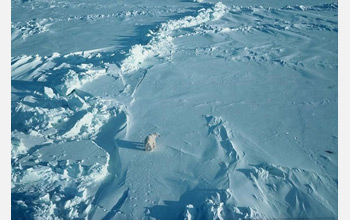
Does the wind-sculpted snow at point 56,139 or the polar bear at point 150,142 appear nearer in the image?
the wind-sculpted snow at point 56,139

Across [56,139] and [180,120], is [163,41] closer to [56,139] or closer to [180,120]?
[180,120]

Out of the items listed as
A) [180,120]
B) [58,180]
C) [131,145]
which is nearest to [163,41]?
[180,120]

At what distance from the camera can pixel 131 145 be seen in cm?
396

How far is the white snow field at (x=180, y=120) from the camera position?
127 inches

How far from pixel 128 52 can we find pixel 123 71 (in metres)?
0.78

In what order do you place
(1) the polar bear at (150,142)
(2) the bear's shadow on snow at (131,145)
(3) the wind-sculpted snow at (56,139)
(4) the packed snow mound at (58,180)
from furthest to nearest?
(2) the bear's shadow on snow at (131,145) < (1) the polar bear at (150,142) < (3) the wind-sculpted snow at (56,139) < (4) the packed snow mound at (58,180)

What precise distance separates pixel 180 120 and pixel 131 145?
3.03 ft

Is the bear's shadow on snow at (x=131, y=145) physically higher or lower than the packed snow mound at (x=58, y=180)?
higher

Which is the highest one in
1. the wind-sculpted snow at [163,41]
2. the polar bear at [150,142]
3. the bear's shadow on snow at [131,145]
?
the wind-sculpted snow at [163,41]

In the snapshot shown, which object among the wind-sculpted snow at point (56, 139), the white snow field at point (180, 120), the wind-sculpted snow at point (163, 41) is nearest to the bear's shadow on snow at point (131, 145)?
the white snow field at point (180, 120)

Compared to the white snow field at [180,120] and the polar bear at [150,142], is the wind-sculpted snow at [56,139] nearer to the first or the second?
the white snow field at [180,120]

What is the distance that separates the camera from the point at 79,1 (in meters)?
10.7

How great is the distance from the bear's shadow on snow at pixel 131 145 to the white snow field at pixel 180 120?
0.07ft

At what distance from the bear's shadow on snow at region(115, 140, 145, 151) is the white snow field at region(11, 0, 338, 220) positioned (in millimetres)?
23
